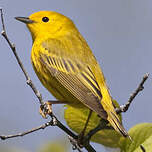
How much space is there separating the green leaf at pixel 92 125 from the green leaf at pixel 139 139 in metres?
0.12

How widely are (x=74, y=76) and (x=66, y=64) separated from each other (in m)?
0.28

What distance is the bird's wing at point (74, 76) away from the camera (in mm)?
3512

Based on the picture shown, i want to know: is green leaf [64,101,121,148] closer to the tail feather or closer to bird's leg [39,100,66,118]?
the tail feather

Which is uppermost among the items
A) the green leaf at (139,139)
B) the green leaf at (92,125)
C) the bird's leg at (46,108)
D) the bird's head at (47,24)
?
the bird's head at (47,24)

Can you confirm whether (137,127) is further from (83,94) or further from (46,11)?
(46,11)

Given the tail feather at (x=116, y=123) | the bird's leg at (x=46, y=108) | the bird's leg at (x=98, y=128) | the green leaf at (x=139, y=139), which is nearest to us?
the green leaf at (x=139, y=139)

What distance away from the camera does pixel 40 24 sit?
4867mm

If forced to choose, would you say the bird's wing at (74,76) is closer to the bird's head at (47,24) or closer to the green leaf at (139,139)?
the bird's head at (47,24)

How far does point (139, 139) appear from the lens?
2.24 meters

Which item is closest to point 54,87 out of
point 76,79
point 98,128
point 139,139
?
point 76,79

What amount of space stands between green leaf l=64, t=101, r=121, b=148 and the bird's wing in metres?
0.30

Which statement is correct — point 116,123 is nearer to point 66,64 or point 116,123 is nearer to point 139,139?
point 139,139

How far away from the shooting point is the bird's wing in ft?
11.5

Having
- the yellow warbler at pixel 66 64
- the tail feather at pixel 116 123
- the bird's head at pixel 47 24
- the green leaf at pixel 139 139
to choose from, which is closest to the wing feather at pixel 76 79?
the yellow warbler at pixel 66 64
